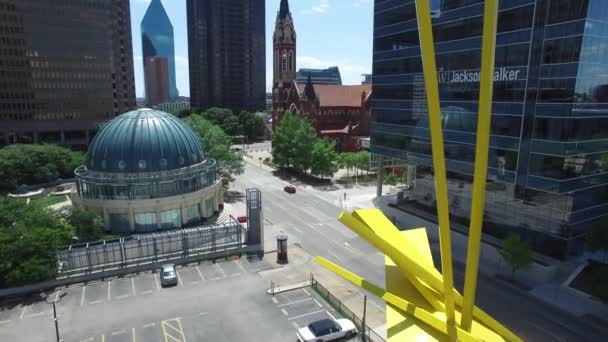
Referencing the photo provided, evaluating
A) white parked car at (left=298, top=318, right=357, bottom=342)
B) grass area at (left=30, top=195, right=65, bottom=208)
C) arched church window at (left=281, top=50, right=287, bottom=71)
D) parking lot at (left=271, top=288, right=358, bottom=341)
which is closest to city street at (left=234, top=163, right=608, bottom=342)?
parking lot at (left=271, top=288, right=358, bottom=341)

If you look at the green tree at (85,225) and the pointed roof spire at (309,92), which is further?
the pointed roof spire at (309,92)

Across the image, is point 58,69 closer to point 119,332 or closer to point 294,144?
point 294,144

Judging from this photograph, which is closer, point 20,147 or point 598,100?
point 598,100

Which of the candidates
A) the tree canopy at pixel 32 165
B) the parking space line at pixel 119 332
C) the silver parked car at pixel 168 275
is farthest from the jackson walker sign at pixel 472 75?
the tree canopy at pixel 32 165

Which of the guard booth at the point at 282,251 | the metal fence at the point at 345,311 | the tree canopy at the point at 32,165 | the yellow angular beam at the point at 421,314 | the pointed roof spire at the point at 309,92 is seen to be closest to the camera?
the yellow angular beam at the point at 421,314

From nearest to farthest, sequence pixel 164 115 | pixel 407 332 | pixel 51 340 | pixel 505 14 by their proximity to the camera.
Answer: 1. pixel 407 332
2. pixel 51 340
3. pixel 505 14
4. pixel 164 115

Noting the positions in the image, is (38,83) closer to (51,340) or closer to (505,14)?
(51,340)

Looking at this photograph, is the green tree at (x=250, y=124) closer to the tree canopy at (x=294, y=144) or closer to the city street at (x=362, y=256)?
the tree canopy at (x=294, y=144)

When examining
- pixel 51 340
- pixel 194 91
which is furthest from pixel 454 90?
pixel 194 91
